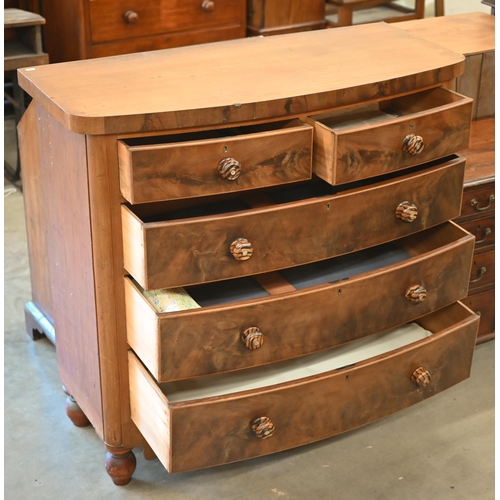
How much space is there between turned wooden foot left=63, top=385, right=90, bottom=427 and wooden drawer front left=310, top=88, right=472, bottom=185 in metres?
0.83

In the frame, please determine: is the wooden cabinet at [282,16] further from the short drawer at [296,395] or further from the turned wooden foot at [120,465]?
the turned wooden foot at [120,465]

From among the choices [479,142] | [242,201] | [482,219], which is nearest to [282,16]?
[479,142]

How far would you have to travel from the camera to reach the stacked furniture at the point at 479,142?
2230 millimetres

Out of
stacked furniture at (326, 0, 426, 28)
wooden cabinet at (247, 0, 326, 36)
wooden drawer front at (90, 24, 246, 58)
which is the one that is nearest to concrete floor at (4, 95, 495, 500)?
wooden drawer front at (90, 24, 246, 58)

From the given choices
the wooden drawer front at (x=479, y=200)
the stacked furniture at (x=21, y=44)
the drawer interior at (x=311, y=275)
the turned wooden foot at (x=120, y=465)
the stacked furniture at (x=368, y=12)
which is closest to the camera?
the drawer interior at (x=311, y=275)

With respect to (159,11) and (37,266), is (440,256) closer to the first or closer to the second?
(37,266)

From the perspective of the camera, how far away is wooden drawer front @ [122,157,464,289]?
1.57 m

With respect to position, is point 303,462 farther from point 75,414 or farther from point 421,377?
point 75,414

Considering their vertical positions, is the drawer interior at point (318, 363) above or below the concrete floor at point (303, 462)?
above

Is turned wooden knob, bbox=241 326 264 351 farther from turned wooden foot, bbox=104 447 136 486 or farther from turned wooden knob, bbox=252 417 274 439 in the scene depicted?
turned wooden foot, bbox=104 447 136 486

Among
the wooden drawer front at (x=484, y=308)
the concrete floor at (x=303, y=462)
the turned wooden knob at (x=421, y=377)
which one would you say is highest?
the turned wooden knob at (x=421, y=377)

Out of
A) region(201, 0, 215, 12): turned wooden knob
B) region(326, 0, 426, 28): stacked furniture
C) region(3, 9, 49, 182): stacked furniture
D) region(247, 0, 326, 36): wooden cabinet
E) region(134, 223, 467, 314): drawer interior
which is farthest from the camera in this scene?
region(326, 0, 426, 28): stacked furniture

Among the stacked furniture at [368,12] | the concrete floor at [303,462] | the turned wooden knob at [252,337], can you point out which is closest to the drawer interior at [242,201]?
the turned wooden knob at [252,337]

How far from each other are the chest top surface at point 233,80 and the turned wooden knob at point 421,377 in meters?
0.61
